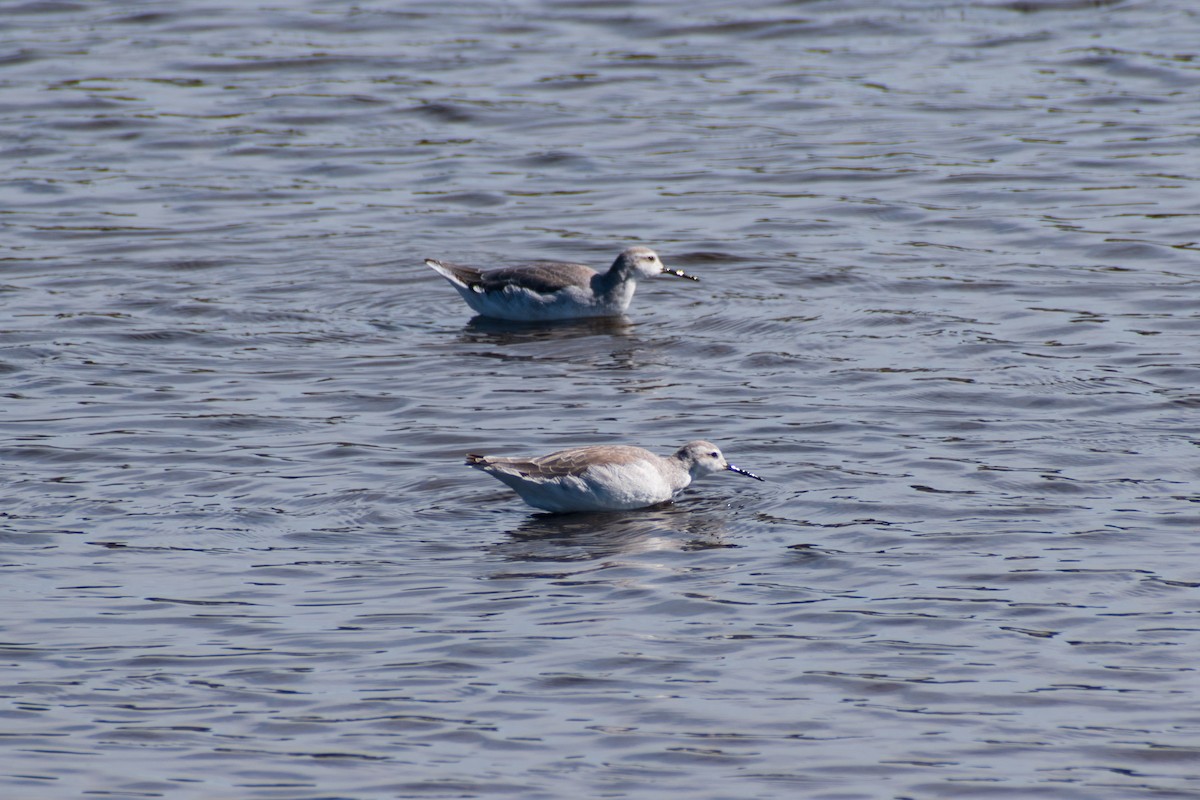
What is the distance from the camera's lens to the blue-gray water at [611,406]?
873 centimetres

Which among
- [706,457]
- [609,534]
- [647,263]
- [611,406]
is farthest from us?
[647,263]

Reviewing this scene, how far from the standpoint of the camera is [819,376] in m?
14.8

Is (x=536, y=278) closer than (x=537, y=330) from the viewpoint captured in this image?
Yes

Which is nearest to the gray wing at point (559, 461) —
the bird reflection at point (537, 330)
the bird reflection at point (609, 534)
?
the bird reflection at point (609, 534)

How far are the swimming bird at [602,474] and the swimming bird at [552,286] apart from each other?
531cm

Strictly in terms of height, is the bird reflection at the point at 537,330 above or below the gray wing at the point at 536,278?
below

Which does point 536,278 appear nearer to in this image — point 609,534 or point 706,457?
point 706,457

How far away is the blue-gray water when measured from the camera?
8.73 metres

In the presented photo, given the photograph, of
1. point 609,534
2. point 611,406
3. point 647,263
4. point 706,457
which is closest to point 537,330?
point 647,263

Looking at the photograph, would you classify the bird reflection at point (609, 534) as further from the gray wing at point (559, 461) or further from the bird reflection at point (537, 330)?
the bird reflection at point (537, 330)

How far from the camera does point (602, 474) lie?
11.7 metres

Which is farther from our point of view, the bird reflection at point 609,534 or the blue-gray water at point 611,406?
the bird reflection at point 609,534

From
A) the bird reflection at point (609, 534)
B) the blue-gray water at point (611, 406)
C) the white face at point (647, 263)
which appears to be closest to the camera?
the blue-gray water at point (611, 406)

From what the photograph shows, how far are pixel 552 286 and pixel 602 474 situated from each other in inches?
228
